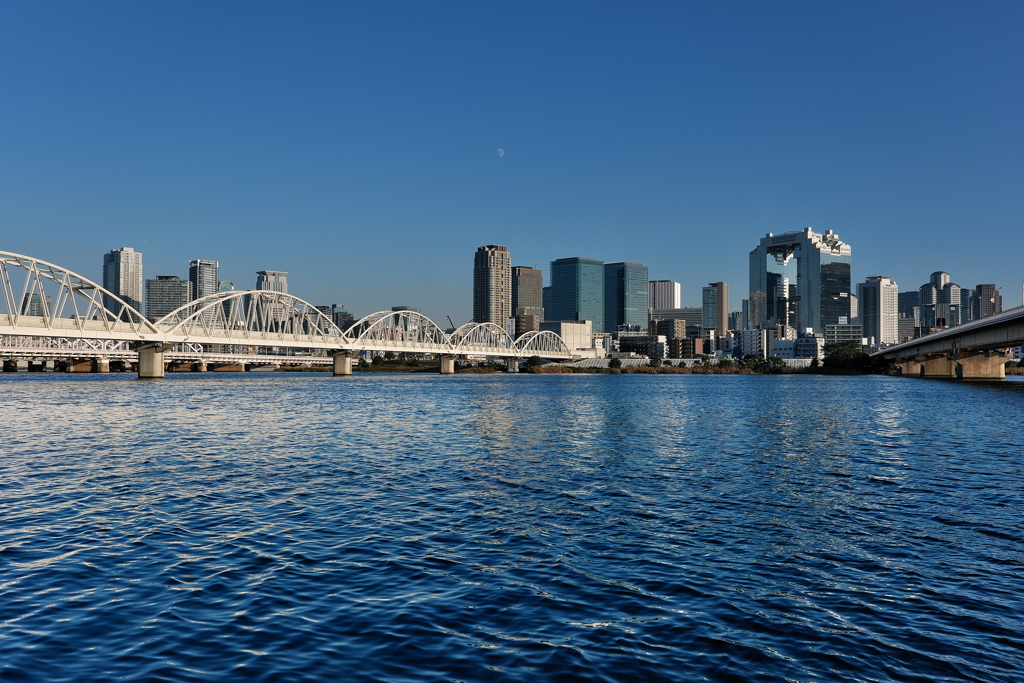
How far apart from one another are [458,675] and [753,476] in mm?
20775

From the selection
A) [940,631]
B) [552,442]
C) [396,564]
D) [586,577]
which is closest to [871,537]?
[940,631]

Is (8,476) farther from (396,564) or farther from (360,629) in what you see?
(360,629)

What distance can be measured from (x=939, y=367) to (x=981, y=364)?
67.2ft

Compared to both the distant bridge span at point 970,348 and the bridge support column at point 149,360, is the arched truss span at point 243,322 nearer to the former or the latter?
the bridge support column at point 149,360

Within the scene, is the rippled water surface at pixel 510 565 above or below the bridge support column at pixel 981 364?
below

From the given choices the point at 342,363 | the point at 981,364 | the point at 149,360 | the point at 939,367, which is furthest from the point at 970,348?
the point at 149,360

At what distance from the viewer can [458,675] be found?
10.3 meters

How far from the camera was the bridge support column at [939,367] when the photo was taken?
174 metres

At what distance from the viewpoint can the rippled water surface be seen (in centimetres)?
1096

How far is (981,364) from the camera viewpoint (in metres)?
160

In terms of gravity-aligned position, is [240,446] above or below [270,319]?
below

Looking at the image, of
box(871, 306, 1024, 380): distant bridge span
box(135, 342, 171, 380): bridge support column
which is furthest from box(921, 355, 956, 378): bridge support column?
box(135, 342, 171, 380): bridge support column

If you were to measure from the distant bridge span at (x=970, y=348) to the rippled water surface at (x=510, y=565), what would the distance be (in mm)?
88667

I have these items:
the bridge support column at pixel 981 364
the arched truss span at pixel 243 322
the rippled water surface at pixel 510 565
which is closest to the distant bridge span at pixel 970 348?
the bridge support column at pixel 981 364
